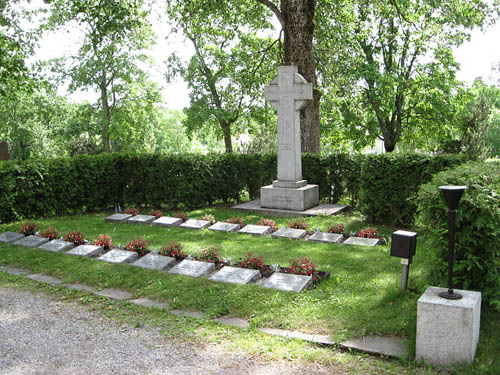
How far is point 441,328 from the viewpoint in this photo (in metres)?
3.88

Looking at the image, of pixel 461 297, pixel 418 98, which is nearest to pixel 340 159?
pixel 461 297

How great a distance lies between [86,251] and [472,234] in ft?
20.8

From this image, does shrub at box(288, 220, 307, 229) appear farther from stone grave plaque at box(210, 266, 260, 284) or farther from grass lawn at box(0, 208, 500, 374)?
stone grave plaque at box(210, 266, 260, 284)

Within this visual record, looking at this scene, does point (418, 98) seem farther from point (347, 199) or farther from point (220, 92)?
point (347, 199)

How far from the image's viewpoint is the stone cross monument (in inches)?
449

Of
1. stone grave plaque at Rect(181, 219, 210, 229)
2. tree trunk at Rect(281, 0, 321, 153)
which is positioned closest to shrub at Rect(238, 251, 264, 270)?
stone grave plaque at Rect(181, 219, 210, 229)

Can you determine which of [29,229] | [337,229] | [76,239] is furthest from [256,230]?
[29,229]

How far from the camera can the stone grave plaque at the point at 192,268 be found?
665 cm

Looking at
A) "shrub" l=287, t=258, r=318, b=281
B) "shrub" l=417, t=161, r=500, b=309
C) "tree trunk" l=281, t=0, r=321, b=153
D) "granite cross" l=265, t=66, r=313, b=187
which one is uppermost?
"tree trunk" l=281, t=0, r=321, b=153

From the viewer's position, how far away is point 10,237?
9.36 meters

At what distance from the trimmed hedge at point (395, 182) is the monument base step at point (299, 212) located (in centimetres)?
125

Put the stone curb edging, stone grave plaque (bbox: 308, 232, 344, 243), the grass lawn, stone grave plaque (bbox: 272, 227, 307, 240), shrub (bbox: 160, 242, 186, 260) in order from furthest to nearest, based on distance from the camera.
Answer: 1. stone grave plaque (bbox: 272, 227, 307, 240)
2. stone grave plaque (bbox: 308, 232, 344, 243)
3. shrub (bbox: 160, 242, 186, 260)
4. the grass lawn
5. the stone curb edging

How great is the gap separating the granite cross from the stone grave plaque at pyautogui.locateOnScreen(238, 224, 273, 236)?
2392mm

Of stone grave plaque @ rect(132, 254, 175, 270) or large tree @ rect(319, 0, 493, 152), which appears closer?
stone grave plaque @ rect(132, 254, 175, 270)
